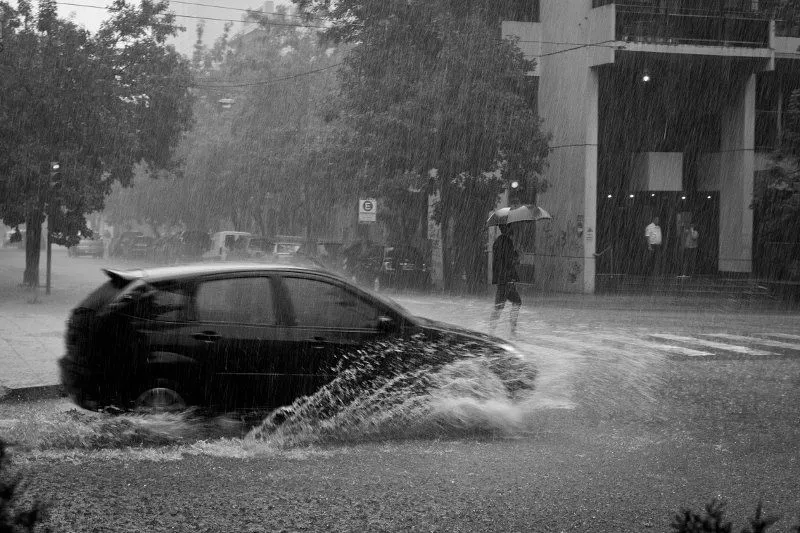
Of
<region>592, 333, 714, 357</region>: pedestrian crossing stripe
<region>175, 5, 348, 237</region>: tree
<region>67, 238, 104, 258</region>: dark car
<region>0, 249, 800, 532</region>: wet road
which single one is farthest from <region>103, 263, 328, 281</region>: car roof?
<region>67, 238, 104, 258</region>: dark car

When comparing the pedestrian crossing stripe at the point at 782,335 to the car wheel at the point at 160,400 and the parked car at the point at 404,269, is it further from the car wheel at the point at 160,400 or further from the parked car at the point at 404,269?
the parked car at the point at 404,269

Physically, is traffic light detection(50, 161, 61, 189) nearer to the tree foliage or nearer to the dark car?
the tree foliage

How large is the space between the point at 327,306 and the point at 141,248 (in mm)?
46776

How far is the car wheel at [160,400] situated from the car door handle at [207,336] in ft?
1.37

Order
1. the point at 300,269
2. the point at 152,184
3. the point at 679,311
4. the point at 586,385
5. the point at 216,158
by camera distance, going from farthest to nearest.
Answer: the point at 152,184, the point at 216,158, the point at 679,311, the point at 586,385, the point at 300,269

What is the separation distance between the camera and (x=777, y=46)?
31.1m

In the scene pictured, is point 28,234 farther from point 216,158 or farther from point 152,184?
point 152,184

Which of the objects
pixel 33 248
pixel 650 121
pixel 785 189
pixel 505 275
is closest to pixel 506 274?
pixel 505 275

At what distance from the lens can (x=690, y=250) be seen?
31.6 meters

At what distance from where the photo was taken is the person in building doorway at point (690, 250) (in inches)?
1229

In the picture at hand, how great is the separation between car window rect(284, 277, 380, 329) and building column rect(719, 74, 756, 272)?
24854 millimetres

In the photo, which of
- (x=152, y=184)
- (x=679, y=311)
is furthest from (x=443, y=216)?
(x=152, y=184)

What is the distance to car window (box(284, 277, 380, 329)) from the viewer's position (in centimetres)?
807

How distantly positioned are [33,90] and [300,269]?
18999mm
